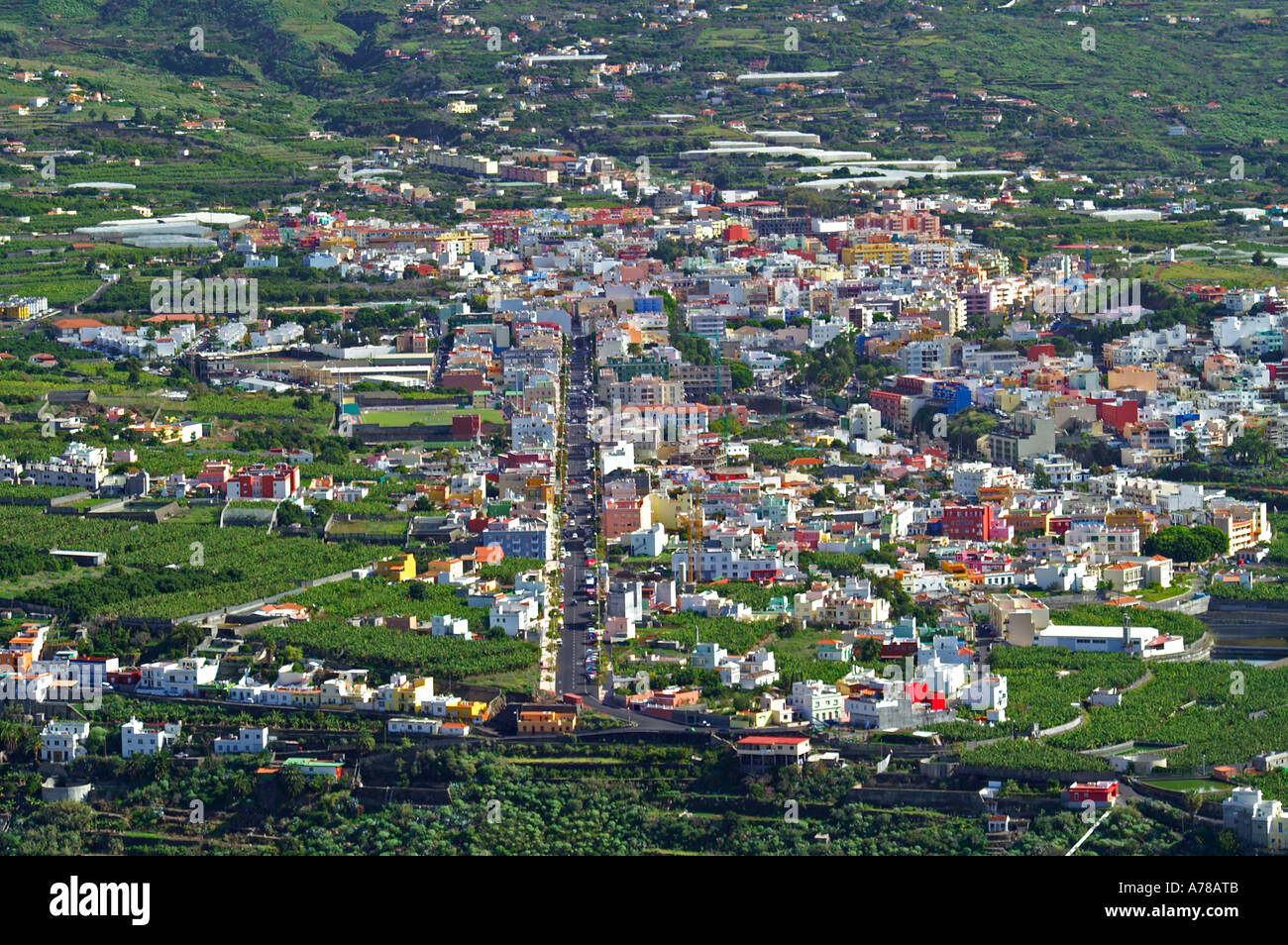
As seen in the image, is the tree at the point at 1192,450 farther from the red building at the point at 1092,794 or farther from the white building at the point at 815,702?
the red building at the point at 1092,794

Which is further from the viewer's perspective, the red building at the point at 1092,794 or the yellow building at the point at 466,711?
the yellow building at the point at 466,711

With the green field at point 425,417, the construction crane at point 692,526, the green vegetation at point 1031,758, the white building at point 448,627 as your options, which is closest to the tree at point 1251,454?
the construction crane at point 692,526

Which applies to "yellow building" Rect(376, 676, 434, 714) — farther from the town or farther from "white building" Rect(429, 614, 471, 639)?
"white building" Rect(429, 614, 471, 639)

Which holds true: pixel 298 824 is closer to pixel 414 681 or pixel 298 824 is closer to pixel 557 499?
pixel 414 681
